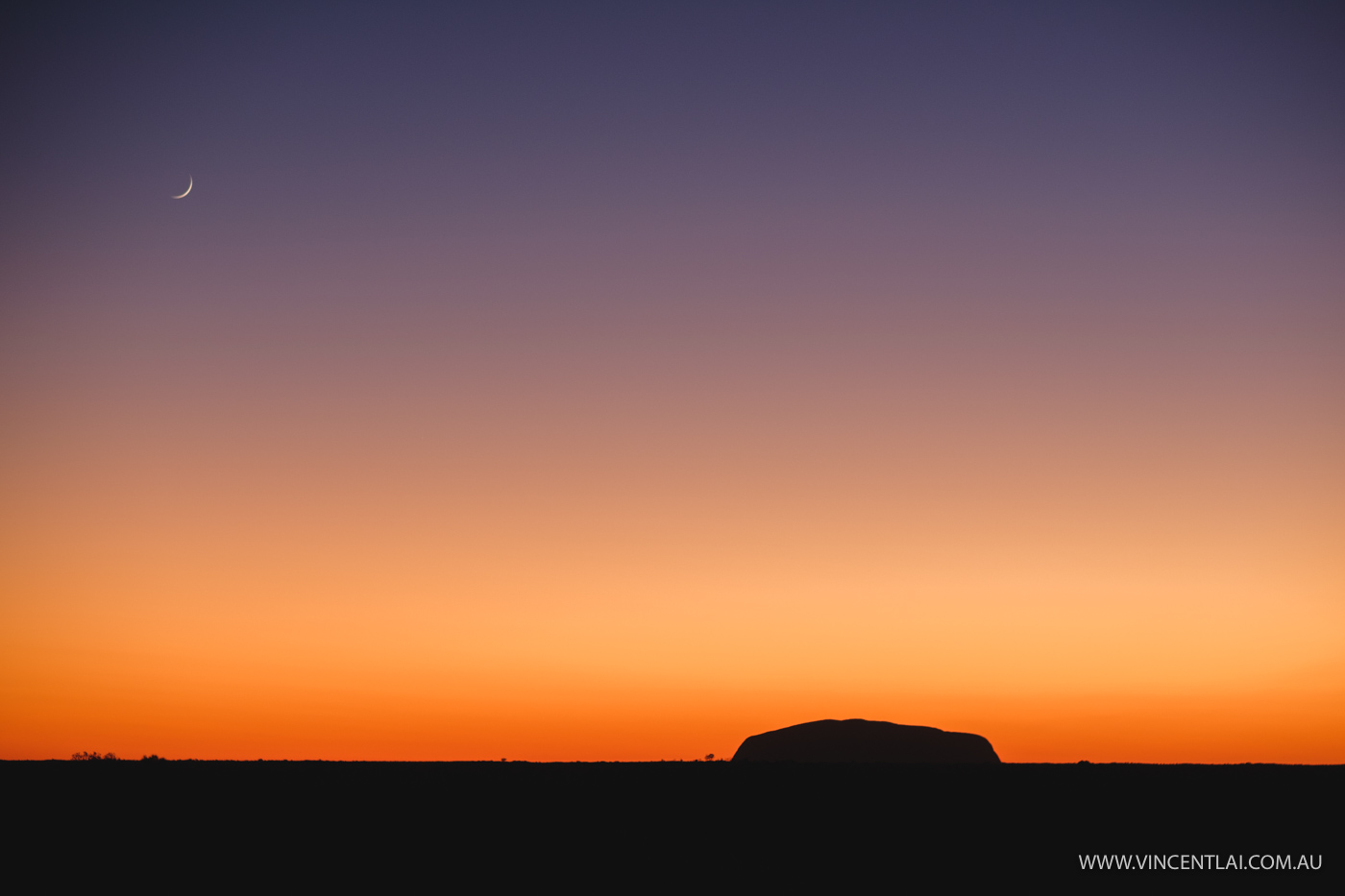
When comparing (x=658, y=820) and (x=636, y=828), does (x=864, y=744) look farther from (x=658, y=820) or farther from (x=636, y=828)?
(x=636, y=828)

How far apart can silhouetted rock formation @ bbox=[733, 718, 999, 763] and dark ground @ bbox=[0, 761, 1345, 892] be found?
305 feet

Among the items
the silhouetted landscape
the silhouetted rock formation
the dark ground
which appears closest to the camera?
the dark ground

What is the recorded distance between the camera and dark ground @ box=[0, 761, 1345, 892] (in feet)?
101

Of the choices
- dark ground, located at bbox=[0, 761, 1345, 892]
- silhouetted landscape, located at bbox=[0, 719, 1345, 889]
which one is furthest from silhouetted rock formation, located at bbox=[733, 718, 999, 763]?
dark ground, located at bbox=[0, 761, 1345, 892]

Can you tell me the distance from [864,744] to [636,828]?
126754mm

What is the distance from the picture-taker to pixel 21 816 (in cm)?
4203

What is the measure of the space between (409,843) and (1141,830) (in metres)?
25.9

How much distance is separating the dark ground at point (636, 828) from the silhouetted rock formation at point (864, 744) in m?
93.0

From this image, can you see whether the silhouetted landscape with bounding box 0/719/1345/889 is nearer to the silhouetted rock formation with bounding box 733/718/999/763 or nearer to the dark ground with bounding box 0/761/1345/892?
the dark ground with bounding box 0/761/1345/892

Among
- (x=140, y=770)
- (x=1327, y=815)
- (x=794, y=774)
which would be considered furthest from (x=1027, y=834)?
(x=140, y=770)

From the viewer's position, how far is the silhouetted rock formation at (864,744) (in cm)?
15968

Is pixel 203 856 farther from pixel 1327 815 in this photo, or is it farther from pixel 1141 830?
pixel 1327 815

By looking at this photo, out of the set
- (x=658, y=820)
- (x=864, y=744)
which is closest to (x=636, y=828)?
(x=658, y=820)

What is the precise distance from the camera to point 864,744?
161 m
